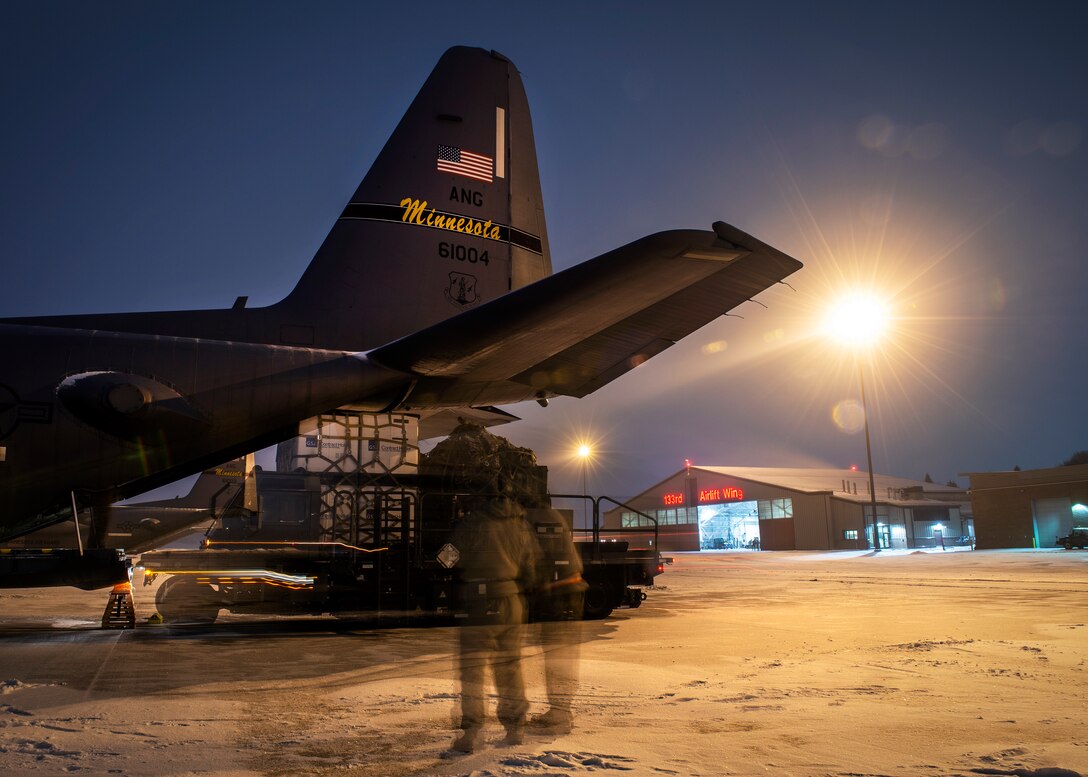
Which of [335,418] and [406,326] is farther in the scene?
[406,326]

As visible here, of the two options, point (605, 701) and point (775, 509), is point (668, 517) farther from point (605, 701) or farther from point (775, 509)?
point (605, 701)

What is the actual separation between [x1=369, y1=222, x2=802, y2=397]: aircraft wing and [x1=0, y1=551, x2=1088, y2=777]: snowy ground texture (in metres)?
2.80

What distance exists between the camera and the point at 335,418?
8344 mm

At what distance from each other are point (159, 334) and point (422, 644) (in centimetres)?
446

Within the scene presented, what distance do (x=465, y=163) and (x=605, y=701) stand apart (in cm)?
680

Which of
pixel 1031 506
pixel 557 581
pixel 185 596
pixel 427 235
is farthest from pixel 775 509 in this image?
pixel 427 235

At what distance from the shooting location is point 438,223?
964 centimetres

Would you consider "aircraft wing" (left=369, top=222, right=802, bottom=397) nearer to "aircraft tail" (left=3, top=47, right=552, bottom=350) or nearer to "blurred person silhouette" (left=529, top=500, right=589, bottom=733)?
"aircraft tail" (left=3, top=47, right=552, bottom=350)

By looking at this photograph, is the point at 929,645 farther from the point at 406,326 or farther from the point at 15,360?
the point at 15,360

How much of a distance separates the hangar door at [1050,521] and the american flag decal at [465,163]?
1905 inches

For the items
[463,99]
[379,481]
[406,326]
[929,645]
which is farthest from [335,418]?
[929,645]

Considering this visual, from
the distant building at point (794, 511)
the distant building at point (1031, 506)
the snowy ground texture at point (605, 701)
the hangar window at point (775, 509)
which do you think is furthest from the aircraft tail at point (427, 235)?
the hangar window at point (775, 509)

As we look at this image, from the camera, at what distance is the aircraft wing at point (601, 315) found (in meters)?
6.07

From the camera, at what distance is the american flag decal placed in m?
9.74
